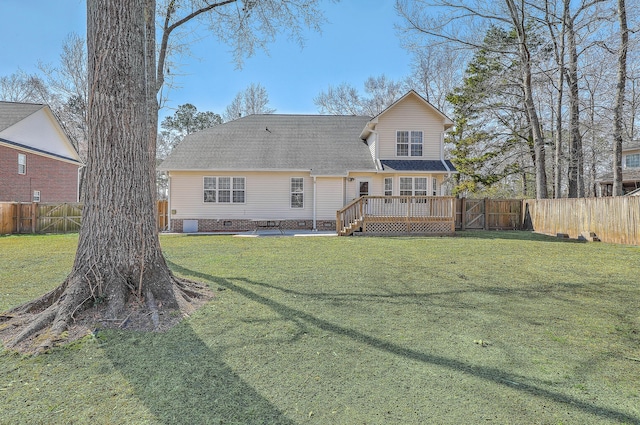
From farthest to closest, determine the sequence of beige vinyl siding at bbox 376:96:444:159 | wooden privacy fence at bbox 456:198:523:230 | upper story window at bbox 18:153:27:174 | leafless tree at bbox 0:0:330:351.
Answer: upper story window at bbox 18:153:27:174 < wooden privacy fence at bbox 456:198:523:230 < beige vinyl siding at bbox 376:96:444:159 < leafless tree at bbox 0:0:330:351

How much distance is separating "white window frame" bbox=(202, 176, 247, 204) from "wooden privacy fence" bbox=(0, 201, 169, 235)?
2409 millimetres

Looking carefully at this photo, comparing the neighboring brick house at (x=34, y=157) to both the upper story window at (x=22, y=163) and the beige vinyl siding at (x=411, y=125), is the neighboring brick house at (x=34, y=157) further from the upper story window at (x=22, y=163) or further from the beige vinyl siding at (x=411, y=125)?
the beige vinyl siding at (x=411, y=125)

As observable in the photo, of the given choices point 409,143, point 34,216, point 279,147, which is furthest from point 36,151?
point 409,143

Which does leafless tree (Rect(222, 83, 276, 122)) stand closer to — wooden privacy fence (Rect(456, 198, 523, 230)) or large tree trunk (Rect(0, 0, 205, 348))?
wooden privacy fence (Rect(456, 198, 523, 230))

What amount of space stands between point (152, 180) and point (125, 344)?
2.19 m

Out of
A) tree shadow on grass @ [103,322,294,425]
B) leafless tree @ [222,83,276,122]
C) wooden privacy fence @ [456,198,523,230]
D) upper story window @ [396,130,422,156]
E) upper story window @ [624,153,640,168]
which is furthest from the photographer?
leafless tree @ [222,83,276,122]

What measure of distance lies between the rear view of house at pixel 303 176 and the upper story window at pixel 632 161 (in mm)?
22325

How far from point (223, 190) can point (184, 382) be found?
48.2 ft

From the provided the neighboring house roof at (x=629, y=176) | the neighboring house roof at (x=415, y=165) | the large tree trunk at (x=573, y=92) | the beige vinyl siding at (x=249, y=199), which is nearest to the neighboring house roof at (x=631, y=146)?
the neighboring house roof at (x=629, y=176)

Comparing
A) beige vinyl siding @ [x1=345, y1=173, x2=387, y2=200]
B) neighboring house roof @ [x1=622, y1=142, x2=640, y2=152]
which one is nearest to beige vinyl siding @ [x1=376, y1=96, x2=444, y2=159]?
beige vinyl siding @ [x1=345, y1=173, x2=387, y2=200]

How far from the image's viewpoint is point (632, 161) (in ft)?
91.5

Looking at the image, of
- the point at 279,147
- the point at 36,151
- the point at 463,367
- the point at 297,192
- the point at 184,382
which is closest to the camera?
the point at 184,382

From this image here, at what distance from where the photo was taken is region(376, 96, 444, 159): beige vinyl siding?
1677 centimetres

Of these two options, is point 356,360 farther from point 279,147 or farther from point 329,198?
point 279,147
